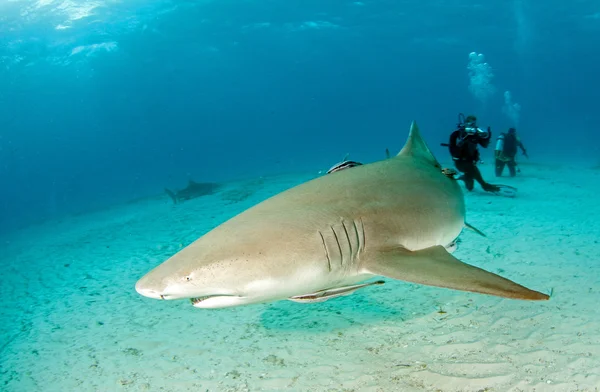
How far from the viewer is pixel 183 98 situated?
418 feet

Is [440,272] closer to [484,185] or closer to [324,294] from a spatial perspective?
[324,294]

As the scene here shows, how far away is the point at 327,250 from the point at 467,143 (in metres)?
9.04

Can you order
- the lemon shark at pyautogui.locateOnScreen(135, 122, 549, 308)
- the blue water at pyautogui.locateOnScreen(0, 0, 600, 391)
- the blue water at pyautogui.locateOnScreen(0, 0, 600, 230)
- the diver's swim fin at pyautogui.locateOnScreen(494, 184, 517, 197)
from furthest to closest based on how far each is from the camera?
1. the blue water at pyautogui.locateOnScreen(0, 0, 600, 230)
2. the diver's swim fin at pyautogui.locateOnScreen(494, 184, 517, 197)
3. the blue water at pyautogui.locateOnScreen(0, 0, 600, 391)
4. the lemon shark at pyautogui.locateOnScreen(135, 122, 549, 308)

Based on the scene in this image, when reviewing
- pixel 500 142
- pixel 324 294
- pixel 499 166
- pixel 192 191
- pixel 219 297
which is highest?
pixel 219 297

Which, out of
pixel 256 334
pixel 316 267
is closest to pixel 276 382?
pixel 256 334

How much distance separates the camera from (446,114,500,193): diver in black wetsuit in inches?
364

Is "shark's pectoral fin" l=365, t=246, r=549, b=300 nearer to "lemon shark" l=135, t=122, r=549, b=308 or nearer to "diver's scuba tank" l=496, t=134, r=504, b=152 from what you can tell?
"lemon shark" l=135, t=122, r=549, b=308

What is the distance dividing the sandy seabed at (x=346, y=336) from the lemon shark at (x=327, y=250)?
1.43 metres

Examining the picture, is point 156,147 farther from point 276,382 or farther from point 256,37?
point 276,382

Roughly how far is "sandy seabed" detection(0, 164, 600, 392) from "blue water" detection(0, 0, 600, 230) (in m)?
29.1

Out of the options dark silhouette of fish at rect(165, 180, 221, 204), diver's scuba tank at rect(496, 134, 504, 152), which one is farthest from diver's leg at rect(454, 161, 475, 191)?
dark silhouette of fish at rect(165, 180, 221, 204)

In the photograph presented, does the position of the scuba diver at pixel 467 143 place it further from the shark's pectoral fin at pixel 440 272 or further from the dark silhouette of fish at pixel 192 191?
the dark silhouette of fish at pixel 192 191

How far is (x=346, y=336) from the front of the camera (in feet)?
14.7

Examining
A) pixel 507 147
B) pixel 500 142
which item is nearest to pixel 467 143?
pixel 500 142
